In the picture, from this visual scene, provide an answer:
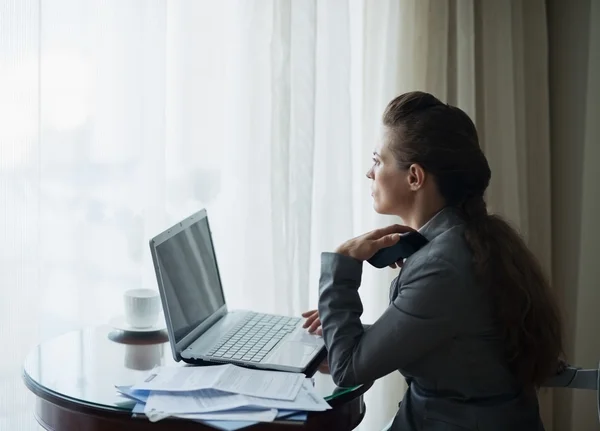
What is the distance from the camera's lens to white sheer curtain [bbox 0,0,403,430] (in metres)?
1.75

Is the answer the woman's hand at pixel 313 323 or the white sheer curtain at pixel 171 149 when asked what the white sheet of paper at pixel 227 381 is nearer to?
the woman's hand at pixel 313 323

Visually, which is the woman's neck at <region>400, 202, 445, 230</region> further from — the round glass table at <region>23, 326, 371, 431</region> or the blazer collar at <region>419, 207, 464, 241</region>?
the round glass table at <region>23, 326, 371, 431</region>

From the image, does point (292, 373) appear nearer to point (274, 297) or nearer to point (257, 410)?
point (257, 410)

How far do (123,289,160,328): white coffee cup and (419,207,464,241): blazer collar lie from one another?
0.61 metres

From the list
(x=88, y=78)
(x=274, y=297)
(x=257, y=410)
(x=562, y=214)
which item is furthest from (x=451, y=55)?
(x=257, y=410)

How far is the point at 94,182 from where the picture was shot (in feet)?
6.15

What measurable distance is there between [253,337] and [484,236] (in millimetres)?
530

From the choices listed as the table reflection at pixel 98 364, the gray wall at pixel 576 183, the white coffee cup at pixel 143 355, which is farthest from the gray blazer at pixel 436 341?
the gray wall at pixel 576 183

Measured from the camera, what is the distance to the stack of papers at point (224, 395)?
1303 mm

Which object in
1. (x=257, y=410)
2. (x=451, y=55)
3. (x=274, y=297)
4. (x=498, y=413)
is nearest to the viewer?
(x=257, y=410)

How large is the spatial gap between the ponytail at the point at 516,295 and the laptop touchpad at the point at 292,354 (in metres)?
0.38

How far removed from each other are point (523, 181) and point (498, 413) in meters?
1.38

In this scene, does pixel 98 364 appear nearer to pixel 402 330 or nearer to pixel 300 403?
pixel 300 403

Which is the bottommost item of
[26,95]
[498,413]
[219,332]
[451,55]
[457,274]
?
[498,413]
